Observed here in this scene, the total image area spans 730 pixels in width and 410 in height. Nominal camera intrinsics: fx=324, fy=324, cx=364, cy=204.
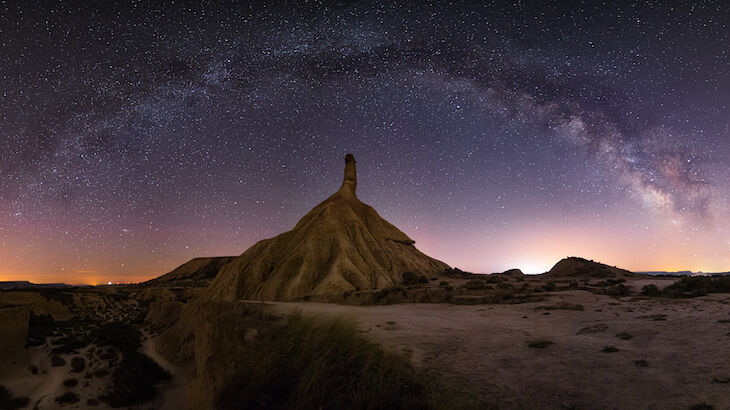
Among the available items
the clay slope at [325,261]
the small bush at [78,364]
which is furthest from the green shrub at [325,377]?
the small bush at [78,364]

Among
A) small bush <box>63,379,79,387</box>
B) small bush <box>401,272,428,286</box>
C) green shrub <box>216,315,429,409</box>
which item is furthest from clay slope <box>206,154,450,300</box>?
green shrub <box>216,315,429,409</box>

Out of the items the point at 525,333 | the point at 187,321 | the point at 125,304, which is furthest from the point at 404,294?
the point at 125,304

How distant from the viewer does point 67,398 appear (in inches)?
815

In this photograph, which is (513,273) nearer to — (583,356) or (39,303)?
(583,356)

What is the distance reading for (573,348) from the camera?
6.75 m

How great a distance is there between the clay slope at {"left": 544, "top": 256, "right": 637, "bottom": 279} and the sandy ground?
3114 cm

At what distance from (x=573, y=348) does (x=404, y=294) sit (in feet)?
51.7

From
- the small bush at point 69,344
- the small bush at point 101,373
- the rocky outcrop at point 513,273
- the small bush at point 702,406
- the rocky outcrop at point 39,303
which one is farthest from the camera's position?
the rocky outcrop at point 513,273

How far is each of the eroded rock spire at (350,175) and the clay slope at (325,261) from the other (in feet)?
27.0

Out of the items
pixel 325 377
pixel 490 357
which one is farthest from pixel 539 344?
pixel 325 377

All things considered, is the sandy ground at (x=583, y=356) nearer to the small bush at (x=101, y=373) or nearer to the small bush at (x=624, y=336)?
the small bush at (x=624, y=336)

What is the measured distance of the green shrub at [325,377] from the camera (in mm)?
4832

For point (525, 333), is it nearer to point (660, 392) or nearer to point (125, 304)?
point (660, 392)

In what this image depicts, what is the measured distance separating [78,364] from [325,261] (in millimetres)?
22654
